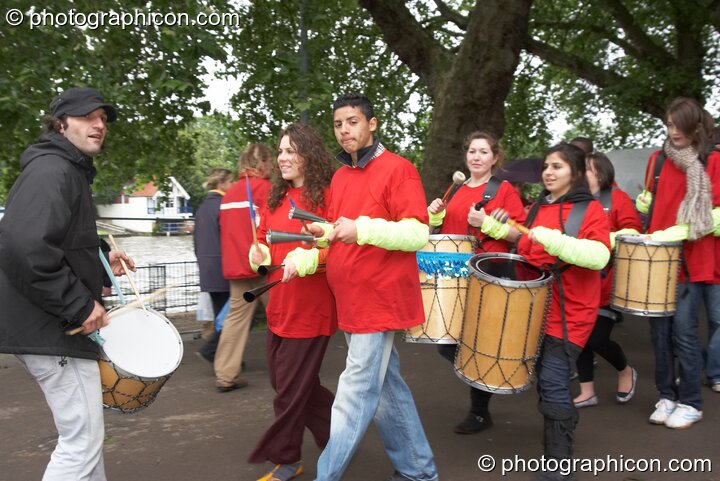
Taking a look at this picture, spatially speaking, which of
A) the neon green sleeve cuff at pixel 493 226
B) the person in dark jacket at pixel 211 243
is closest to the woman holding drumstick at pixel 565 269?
the neon green sleeve cuff at pixel 493 226

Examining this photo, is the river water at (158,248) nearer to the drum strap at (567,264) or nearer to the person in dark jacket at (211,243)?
the person in dark jacket at (211,243)

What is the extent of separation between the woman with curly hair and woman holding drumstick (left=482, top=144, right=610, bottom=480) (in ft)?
4.07

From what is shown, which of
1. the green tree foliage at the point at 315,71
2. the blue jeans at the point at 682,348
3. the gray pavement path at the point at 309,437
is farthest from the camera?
the green tree foliage at the point at 315,71

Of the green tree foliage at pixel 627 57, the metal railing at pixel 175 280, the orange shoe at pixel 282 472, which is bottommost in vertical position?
the metal railing at pixel 175 280

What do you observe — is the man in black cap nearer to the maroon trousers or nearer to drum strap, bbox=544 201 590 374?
the maroon trousers

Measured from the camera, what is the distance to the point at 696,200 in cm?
444

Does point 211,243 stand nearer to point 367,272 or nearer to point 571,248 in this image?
point 367,272

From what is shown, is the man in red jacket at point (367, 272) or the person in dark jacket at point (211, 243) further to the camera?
the person in dark jacket at point (211, 243)

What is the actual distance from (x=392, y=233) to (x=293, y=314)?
916 millimetres

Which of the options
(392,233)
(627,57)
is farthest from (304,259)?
(627,57)

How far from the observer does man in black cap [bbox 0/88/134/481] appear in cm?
273

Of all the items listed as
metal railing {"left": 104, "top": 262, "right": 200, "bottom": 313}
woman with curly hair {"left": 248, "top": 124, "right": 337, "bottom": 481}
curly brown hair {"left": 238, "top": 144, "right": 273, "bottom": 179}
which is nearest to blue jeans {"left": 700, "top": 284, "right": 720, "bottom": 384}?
woman with curly hair {"left": 248, "top": 124, "right": 337, "bottom": 481}

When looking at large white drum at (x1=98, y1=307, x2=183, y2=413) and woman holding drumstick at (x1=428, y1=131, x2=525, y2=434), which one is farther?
woman holding drumstick at (x1=428, y1=131, x2=525, y2=434)

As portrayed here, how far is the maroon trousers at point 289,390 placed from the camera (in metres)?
3.82
